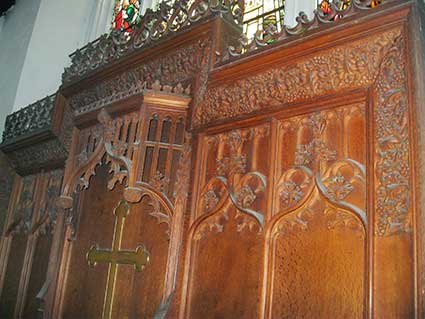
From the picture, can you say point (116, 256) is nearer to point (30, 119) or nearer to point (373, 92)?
point (373, 92)

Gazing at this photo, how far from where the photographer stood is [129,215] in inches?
138

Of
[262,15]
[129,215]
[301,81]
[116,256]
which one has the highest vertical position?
[262,15]

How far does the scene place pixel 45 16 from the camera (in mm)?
5852

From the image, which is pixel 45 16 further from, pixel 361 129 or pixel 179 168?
pixel 361 129

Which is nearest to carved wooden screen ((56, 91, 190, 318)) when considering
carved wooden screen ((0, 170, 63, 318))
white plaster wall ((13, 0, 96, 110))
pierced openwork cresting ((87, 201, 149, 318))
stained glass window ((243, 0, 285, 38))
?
pierced openwork cresting ((87, 201, 149, 318))

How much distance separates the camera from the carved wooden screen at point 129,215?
321cm

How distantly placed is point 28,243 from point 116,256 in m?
1.64

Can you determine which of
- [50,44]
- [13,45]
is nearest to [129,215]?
[50,44]

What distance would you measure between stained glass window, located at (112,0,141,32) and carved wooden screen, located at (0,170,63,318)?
2.17m

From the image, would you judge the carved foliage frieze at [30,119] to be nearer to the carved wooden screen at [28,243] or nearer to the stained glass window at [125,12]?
the carved wooden screen at [28,243]

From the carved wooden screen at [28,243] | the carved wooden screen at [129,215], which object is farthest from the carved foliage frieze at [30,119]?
the carved wooden screen at [129,215]

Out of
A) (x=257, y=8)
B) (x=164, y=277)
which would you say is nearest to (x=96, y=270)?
(x=164, y=277)

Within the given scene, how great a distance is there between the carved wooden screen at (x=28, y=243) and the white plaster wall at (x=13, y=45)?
0.98 m

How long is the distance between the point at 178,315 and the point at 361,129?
1.51 m
